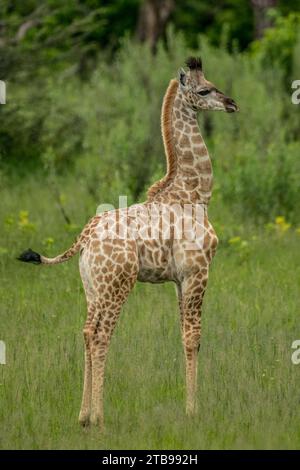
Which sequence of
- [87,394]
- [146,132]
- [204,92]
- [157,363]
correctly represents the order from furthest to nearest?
[146,132]
[157,363]
[204,92]
[87,394]

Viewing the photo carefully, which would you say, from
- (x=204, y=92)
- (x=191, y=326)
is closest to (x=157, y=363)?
(x=191, y=326)

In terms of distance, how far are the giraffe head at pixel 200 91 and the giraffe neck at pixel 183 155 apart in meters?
0.08

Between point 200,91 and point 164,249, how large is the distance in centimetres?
99

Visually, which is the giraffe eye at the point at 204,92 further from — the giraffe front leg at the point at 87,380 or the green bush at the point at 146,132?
the green bush at the point at 146,132

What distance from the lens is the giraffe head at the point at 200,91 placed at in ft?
23.1

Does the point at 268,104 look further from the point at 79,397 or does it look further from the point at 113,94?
the point at 79,397

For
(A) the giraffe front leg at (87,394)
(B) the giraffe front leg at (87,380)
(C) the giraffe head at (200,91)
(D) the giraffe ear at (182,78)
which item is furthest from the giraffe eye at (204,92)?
(A) the giraffe front leg at (87,394)

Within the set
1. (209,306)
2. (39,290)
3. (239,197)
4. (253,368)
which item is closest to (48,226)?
(239,197)

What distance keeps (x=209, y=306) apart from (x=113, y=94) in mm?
6929

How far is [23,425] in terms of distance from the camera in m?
6.62

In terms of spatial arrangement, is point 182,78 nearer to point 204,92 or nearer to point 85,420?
point 204,92

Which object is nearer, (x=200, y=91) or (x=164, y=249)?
(x=164, y=249)

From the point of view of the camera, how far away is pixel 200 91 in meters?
7.04

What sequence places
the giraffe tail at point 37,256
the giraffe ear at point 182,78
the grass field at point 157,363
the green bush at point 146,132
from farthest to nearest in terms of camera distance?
1. the green bush at point 146,132
2. the giraffe ear at point 182,78
3. the giraffe tail at point 37,256
4. the grass field at point 157,363
